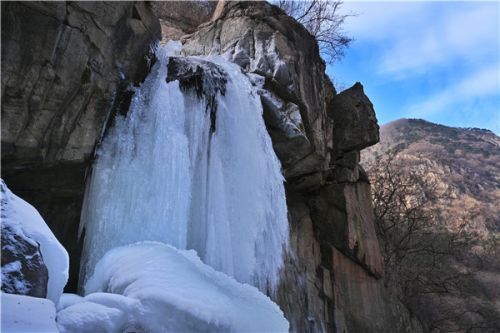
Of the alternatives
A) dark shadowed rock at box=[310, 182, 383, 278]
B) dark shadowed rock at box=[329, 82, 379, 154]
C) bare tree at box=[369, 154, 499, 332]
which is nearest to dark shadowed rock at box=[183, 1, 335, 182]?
dark shadowed rock at box=[329, 82, 379, 154]

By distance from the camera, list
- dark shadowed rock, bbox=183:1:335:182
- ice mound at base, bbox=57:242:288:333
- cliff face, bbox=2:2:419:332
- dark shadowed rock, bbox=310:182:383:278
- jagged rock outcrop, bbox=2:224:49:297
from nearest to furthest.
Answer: jagged rock outcrop, bbox=2:224:49:297, ice mound at base, bbox=57:242:288:333, cliff face, bbox=2:2:419:332, dark shadowed rock, bbox=183:1:335:182, dark shadowed rock, bbox=310:182:383:278

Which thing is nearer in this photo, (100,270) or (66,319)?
(66,319)

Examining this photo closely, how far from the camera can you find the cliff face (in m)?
5.03

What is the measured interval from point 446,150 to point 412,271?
25386 millimetres

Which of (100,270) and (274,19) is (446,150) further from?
(100,270)

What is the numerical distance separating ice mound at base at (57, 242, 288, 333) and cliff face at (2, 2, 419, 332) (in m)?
2.00

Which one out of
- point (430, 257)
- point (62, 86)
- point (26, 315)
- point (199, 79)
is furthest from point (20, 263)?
point (430, 257)

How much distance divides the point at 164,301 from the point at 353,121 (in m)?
7.86

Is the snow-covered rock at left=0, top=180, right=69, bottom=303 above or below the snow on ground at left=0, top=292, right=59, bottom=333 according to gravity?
above

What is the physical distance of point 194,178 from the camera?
245 inches

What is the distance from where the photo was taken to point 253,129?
7211mm

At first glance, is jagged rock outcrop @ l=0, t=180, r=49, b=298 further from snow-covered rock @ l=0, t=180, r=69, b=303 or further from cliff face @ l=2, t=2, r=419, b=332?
cliff face @ l=2, t=2, r=419, b=332

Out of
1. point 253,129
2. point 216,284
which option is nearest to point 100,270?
point 216,284

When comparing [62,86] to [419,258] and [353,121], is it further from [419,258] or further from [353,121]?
[419,258]
